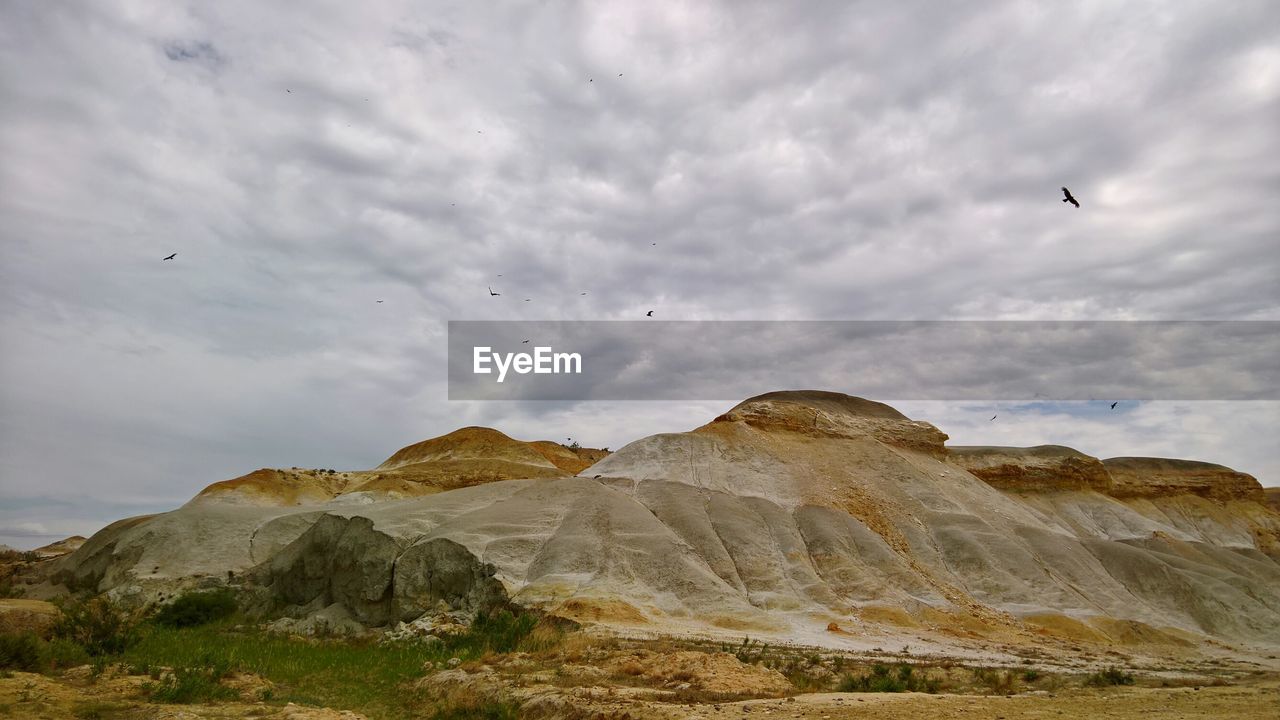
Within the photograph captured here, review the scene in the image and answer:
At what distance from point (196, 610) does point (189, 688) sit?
59.7ft

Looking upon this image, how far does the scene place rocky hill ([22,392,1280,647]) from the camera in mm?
32625

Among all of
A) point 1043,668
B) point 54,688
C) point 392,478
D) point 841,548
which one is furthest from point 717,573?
point 392,478

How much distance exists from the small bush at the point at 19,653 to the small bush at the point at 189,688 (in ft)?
10.3

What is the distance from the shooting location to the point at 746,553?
40406mm

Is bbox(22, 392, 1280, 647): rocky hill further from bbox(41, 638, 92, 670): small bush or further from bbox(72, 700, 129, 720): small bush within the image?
Result: bbox(72, 700, 129, 720): small bush

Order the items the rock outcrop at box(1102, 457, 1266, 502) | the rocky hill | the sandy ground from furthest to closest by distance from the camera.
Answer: the rock outcrop at box(1102, 457, 1266, 502)
the rocky hill
the sandy ground

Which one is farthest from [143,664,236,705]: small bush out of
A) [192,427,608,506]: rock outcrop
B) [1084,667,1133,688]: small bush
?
[192,427,608,506]: rock outcrop

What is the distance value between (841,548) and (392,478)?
144 feet

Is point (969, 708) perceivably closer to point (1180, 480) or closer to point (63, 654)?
point (63, 654)

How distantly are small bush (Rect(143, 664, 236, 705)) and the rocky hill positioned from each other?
14232mm

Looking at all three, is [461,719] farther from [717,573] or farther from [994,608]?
[994,608]

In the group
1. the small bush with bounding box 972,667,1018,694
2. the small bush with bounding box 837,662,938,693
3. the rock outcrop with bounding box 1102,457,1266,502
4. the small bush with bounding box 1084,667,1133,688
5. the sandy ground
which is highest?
the rock outcrop with bounding box 1102,457,1266,502

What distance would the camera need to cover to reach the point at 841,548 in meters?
42.0

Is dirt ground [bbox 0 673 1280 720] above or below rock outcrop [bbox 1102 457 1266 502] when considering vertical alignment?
below
